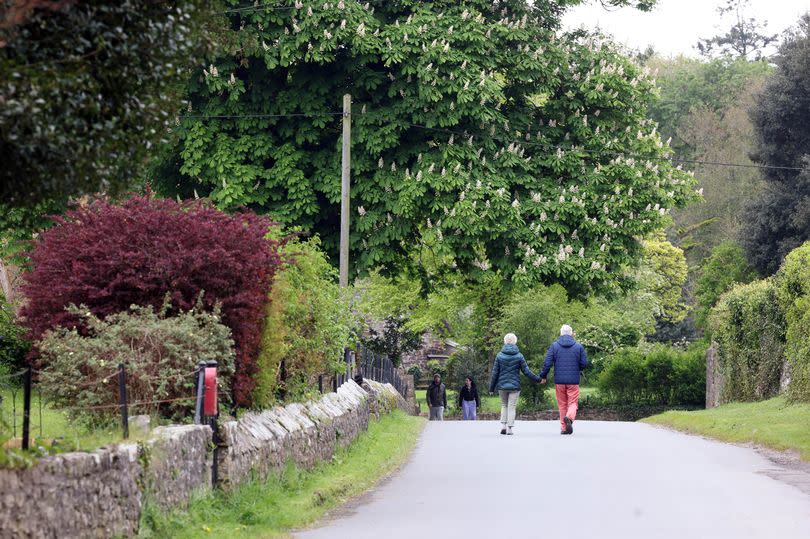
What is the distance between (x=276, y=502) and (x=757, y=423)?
14.2 metres

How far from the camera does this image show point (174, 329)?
494 inches

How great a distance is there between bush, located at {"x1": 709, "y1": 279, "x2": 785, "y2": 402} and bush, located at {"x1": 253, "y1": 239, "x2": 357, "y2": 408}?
593 inches

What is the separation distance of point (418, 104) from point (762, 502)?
15045mm

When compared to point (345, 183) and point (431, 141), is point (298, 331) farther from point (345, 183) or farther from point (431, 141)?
point (431, 141)

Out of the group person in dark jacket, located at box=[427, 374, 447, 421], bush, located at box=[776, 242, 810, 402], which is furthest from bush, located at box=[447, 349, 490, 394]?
bush, located at box=[776, 242, 810, 402]

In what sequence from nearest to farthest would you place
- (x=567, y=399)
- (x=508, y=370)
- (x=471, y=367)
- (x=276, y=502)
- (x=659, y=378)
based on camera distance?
(x=276, y=502), (x=567, y=399), (x=508, y=370), (x=659, y=378), (x=471, y=367)

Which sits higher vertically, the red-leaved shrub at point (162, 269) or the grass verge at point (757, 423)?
the red-leaved shrub at point (162, 269)

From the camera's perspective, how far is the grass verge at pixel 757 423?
821 inches

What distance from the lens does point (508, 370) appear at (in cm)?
2527

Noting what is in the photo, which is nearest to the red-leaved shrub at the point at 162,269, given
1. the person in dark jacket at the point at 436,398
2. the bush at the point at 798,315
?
the bush at the point at 798,315

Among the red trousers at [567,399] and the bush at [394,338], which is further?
the bush at [394,338]

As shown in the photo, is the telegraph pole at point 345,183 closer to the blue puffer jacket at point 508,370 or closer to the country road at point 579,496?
the blue puffer jacket at point 508,370

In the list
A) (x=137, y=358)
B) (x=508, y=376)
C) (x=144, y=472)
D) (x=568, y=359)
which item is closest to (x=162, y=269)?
(x=137, y=358)

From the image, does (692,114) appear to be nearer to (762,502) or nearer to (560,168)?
(560,168)
